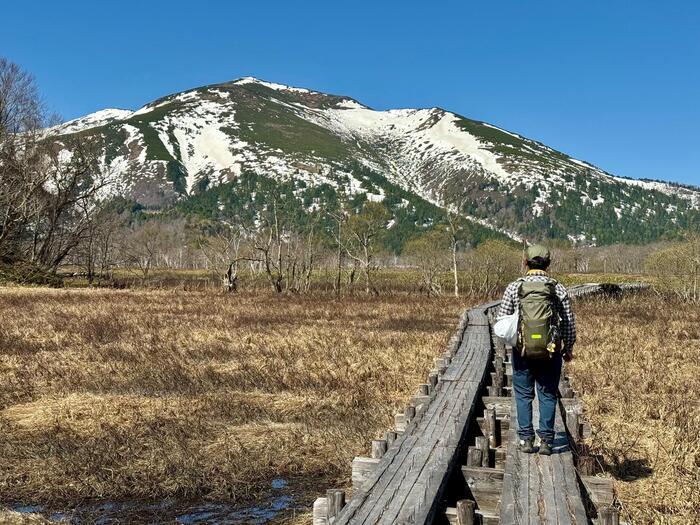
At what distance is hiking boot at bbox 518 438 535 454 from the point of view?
17.0 feet

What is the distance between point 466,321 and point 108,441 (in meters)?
11.4

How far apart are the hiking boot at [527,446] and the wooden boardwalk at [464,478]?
0.19 ft

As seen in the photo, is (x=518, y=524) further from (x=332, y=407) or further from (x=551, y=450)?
(x=332, y=407)

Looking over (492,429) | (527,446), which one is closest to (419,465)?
(527,446)

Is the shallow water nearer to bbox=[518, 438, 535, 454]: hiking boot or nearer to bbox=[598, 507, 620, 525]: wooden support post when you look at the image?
bbox=[518, 438, 535, 454]: hiking boot

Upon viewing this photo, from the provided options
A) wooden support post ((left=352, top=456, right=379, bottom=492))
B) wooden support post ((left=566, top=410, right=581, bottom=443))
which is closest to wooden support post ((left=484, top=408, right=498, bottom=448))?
wooden support post ((left=566, top=410, right=581, bottom=443))

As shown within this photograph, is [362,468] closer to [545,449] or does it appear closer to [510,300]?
[545,449]

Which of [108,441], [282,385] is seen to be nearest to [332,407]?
[282,385]

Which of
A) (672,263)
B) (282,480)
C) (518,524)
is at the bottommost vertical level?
(282,480)

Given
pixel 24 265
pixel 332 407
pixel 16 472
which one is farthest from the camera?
pixel 24 265

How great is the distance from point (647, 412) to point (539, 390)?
4140mm

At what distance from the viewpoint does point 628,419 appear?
823 centimetres

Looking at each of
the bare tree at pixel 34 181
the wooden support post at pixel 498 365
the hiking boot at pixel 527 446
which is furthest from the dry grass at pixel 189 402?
the bare tree at pixel 34 181

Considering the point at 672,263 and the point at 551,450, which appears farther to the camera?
the point at 672,263
